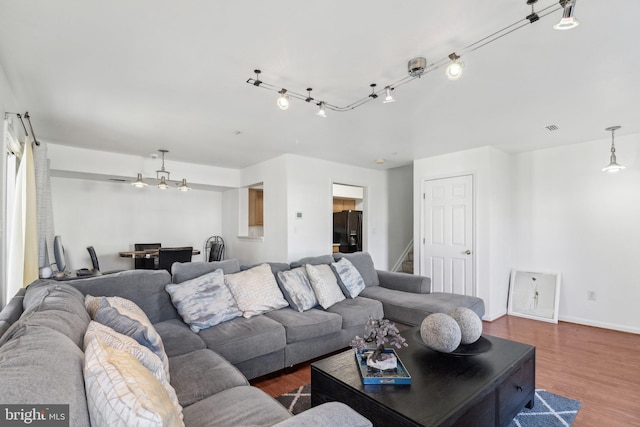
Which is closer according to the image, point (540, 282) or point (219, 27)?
point (219, 27)

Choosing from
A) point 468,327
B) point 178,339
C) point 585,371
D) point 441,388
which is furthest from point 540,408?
point 178,339

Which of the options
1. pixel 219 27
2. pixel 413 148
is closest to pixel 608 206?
pixel 413 148

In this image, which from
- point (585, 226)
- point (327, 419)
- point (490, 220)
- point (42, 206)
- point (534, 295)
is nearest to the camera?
point (327, 419)

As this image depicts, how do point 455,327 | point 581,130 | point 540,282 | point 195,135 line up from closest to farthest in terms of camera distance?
point 455,327, point 581,130, point 195,135, point 540,282

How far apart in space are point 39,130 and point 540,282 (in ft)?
22.6

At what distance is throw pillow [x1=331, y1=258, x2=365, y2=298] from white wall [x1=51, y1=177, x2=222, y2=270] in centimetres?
417

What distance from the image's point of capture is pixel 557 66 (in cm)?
217

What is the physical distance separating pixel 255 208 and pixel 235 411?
5259 millimetres

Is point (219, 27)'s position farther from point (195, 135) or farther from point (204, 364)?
point (195, 135)

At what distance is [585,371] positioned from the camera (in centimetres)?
277

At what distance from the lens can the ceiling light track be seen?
159 cm

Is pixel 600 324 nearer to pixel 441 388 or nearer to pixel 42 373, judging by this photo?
pixel 441 388

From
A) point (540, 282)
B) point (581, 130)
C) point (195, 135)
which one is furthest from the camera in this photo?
point (540, 282)

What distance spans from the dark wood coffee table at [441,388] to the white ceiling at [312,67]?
6.40ft
